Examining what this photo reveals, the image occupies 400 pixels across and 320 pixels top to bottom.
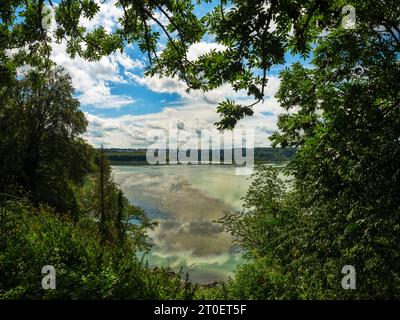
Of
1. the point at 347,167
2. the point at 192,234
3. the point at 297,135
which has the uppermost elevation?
the point at 297,135

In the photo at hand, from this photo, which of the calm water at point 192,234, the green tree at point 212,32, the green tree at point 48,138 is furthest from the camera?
the calm water at point 192,234

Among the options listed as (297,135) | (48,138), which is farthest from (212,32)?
(48,138)

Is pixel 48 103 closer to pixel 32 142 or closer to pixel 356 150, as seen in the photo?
pixel 32 142

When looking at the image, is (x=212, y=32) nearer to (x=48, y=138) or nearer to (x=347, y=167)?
(x=347, y=167)

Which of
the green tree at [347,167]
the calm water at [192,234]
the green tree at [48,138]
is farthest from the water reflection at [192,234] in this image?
the green tree at [347,167]

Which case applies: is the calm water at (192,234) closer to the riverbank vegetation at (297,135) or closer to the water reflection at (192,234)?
the water reflection at (192,234)

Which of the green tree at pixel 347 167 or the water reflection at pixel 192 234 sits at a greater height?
the green tree at pixel 347 167

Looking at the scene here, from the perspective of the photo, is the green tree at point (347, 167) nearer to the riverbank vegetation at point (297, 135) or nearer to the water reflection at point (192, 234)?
the riverbank vegetation at point (297, 135)

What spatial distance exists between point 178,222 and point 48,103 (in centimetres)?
3809

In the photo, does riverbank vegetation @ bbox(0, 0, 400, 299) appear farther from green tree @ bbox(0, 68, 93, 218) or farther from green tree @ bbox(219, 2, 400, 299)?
green tree @ bbox(0, 68, 93, 218)

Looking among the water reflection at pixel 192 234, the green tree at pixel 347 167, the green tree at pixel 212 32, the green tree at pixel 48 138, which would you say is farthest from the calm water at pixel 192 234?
the green tree at pixel 212 32

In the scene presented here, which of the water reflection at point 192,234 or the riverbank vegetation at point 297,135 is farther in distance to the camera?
the water reflection at point 192,234

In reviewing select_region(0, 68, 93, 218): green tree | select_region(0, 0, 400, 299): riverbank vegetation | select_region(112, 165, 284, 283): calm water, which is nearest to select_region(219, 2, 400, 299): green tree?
select_region(0, 0, 400, 299): riverbank vegetation

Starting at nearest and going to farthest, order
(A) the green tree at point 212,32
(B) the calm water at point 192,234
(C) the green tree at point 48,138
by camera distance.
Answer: (A) the green tree at point 212,32, (C) the green tree at point 48,138, (B) the calm water at point 192,234
